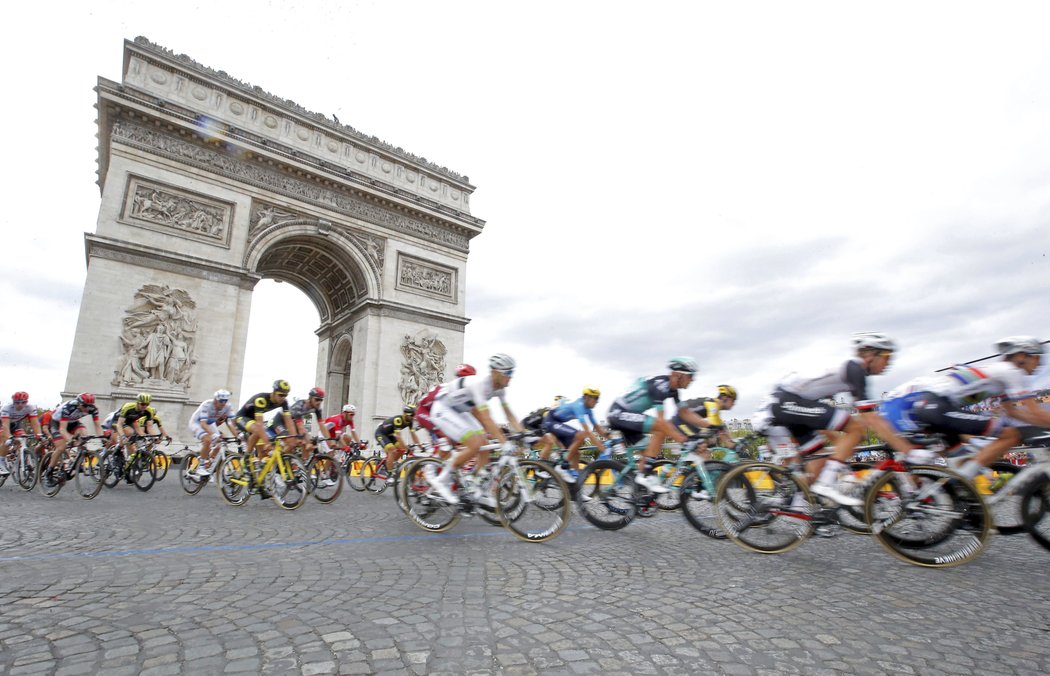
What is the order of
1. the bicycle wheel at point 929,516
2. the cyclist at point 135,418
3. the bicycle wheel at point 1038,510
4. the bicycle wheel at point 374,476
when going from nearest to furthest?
1. the bicycle wheel at point 929,516
2. the bicycle wheel at point 1038,510
3. the cyclist at point 135,418
4. the bicycle wheel at point 374,476

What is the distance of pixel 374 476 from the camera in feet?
34.4

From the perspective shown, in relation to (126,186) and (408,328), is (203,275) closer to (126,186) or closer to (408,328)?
(126,186)

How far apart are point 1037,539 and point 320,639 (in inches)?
199

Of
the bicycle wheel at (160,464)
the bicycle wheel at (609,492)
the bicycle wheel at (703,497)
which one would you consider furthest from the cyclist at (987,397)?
the bicycle wheel at (160,464)

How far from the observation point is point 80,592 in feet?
9.91

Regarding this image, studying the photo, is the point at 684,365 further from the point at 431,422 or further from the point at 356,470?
the point at 356,470

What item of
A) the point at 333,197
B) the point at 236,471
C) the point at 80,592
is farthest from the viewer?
the point at 333,197

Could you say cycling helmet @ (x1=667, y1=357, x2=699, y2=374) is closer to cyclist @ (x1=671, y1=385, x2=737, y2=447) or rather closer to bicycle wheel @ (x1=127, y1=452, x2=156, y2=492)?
cyclist @ (x1=671, y1=385, x2=737, y2=447)

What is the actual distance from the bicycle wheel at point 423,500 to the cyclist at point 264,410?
2847 millimetres

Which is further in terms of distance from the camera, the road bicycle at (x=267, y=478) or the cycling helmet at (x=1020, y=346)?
the road bicycle at (x=267, y=478)

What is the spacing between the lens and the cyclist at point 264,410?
287 inches

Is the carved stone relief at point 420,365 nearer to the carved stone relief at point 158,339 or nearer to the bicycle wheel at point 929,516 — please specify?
the carved stone relief at point 158,339

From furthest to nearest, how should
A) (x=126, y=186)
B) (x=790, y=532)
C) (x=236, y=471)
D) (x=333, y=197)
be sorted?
(x=333, y=197)
(x=126, y=186)
(x=236, y=471)
(x=790, y=532)

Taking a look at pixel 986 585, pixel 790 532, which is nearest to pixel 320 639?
pixel 790 532
